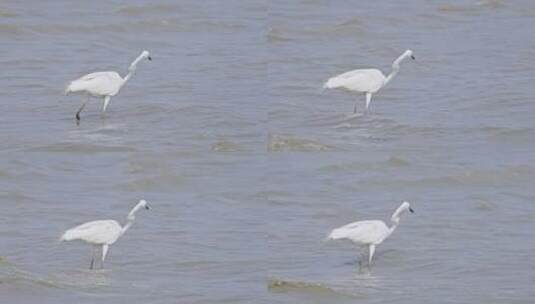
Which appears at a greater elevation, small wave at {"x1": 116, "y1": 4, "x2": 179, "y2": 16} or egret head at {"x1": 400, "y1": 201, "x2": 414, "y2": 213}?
small wave at {"x1": 116, "y1": 4, "x2": 179, "y2": 16}

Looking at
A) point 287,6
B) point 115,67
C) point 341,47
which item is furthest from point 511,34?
point 115,67

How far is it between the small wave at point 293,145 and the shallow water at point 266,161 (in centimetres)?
1

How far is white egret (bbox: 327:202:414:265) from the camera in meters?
11.9

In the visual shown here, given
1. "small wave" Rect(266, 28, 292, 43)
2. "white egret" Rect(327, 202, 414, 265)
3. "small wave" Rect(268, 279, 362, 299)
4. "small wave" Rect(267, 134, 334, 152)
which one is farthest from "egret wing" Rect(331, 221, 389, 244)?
"small wave" Rect(266, 28, 292, 43)

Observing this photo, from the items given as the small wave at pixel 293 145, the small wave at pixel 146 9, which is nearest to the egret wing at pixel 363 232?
the small wave at pixel 293 145

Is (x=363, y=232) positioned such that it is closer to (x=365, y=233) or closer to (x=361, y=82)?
(x=365, y=233)

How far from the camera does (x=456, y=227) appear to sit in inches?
497

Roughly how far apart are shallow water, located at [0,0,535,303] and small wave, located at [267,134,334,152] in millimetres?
14

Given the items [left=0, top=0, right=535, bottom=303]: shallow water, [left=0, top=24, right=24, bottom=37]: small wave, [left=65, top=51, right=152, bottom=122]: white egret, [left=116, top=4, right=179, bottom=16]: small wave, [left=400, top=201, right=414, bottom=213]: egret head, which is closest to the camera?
[left=0, top=0, right=535, bottom=303]: shallow water

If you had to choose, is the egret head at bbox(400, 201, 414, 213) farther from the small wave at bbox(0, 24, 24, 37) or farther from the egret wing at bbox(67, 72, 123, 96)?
the small wave at bbox(0, 24, 24, 37)

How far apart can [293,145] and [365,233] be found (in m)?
2.15

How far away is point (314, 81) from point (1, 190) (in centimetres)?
358

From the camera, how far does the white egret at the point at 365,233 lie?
11883 millimetres

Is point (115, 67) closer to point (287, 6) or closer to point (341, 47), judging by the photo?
point (341, 47)
